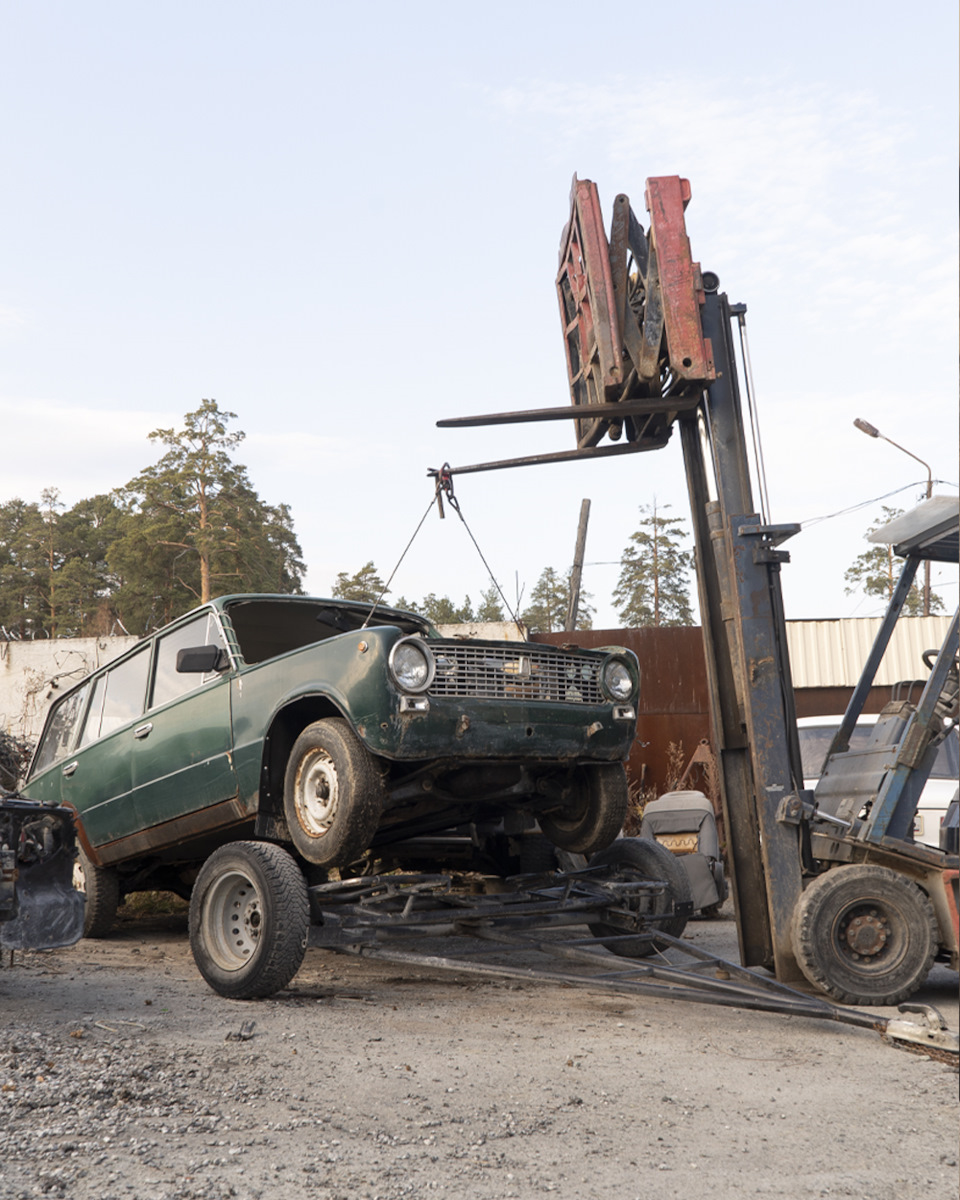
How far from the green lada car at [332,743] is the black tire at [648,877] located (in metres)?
0.48

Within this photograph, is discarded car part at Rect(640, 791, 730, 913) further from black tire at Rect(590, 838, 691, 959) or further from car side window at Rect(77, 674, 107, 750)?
car side window at Rect(77, 674, 107, 750)

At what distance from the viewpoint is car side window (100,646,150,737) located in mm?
7270

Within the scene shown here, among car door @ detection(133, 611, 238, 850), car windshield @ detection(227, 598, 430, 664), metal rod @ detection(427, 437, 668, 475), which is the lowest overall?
car door @ detection(133, 611, 238, 850)

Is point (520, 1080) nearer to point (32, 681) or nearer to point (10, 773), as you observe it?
point (10, 773)

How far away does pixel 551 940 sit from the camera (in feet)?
19.5

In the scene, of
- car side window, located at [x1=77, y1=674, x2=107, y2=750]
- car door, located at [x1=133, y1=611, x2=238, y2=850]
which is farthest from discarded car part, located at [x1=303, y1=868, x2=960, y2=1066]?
car side window, located at [x1=77, y1=674, x2=107, y2=750]

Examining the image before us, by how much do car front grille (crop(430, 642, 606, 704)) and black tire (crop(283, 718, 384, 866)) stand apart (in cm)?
50

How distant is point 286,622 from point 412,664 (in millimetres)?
1885

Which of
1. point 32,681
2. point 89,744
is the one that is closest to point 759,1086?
point 89,744

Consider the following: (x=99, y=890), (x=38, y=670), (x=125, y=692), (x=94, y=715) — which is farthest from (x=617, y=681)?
(x=38, y=670)

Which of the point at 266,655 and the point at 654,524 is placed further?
the point at 654,524

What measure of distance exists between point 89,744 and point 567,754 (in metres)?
3.82

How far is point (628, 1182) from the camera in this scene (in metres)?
2.97

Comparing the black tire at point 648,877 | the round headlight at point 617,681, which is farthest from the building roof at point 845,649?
the round headlight at point 617,681
